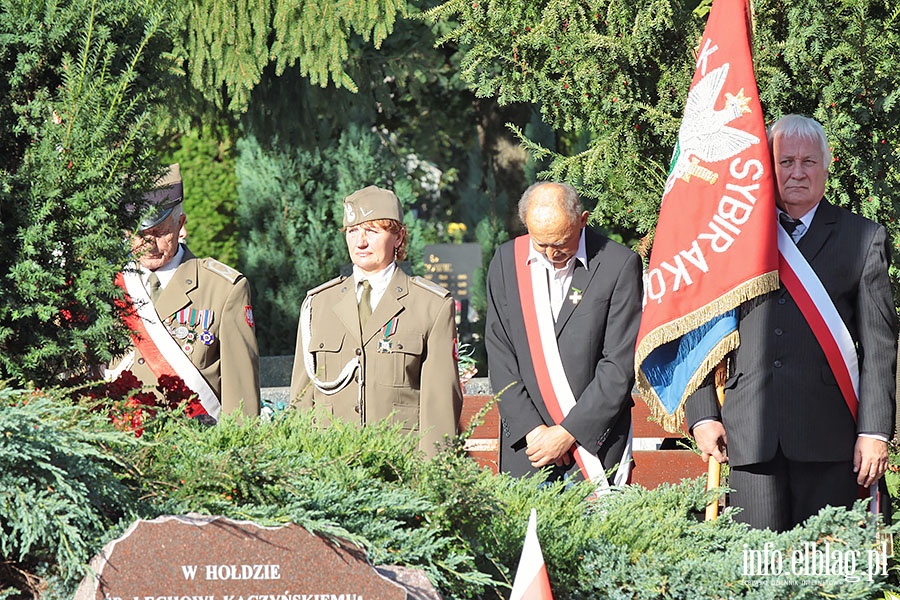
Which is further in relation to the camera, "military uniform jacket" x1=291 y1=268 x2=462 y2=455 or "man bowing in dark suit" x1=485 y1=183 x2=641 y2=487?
"military uniform jacket" x1=291 y1=268 x2=462 y2=455

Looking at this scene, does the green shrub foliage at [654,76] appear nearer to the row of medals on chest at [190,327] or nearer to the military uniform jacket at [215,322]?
the military uniform jacket at [215,322]

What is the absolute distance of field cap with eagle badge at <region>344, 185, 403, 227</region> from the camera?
189 inches

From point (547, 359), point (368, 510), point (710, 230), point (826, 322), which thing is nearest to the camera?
point (368, 510)

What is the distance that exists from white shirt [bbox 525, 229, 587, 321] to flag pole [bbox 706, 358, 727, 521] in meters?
0.75

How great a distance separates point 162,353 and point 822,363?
2591 millimetres

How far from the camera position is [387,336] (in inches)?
192

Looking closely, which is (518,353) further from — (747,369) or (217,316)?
(217,316)

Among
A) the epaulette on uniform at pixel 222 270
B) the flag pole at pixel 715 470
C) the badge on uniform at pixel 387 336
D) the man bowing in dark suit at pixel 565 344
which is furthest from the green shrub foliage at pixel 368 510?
the epaulette on uniform at pixel 222 270

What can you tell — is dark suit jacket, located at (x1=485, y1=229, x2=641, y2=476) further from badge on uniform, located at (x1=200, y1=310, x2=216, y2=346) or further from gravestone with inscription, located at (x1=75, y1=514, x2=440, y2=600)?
gravestone with inscription, located at (x1=75, y1=514, x2=440, y2=600)

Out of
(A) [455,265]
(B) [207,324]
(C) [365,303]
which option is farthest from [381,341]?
(A) [455,265]

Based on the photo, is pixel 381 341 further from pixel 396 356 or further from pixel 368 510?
pixel 368 510

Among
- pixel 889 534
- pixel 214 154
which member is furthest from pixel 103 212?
pixel 214 154

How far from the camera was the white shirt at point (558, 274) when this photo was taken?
15.7 feet

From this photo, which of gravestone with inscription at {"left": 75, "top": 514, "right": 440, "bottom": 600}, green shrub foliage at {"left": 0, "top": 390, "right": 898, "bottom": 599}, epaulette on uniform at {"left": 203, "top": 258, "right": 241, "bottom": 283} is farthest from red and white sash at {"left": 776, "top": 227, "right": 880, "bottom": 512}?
epaulette on uniform at {"left": 203, "top": 258, "right": 241, "bottom": 283}
